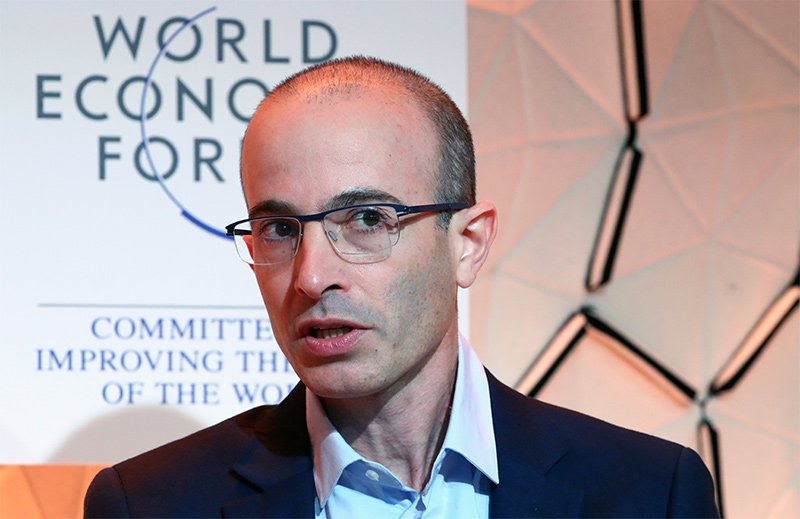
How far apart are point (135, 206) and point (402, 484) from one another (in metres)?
1.33

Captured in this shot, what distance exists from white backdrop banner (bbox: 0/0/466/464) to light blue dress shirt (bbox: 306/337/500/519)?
104 centimetres

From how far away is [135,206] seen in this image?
2822mm

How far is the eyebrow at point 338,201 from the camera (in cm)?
164

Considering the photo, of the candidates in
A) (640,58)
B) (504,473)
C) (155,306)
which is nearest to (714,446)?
(640,58)

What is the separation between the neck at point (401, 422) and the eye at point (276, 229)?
0.28 metres

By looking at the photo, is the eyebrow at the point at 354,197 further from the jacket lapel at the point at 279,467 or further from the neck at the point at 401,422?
the jacket lapel at the point at 279,467

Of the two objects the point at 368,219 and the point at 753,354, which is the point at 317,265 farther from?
the point at 753,354

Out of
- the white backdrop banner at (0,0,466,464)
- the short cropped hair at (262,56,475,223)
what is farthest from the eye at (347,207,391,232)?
the white backdrop banner at (0,0,466,464)

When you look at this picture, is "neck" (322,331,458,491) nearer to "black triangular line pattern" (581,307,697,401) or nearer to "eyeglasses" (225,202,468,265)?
"eyeglasses" (225,202,468,265)

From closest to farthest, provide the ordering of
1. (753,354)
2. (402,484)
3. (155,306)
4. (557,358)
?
1. (402,484)
2. (155,306)
3. (557,358)
4. (753,354)

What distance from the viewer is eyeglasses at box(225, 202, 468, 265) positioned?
1.64 m

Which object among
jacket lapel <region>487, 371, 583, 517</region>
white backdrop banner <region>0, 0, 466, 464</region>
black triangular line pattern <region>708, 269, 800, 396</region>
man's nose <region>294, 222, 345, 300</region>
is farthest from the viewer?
black triangular line pattern <region>708, 269, 800, 396</region>

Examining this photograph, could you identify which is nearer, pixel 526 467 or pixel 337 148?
pixel 337 148

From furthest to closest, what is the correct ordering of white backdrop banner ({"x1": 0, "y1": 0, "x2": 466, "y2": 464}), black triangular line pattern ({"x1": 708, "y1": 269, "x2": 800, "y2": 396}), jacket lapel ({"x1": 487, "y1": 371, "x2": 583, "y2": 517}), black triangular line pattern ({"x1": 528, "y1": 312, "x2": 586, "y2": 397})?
black triangular line pattern ({"x1": 708, "y1": 269, "x2": 800, "y2": 396}), black triangular line pattern ({"x1": 528, "y1": 312, "x2": 586, "y2": 397}), white backdrop banner ({"x1": 0, "y1": 0, "x2": 466, "y2": 464}), jacket lapel ({"x1": 487, "y1": 371, "x2": 583, "y2": 517})
